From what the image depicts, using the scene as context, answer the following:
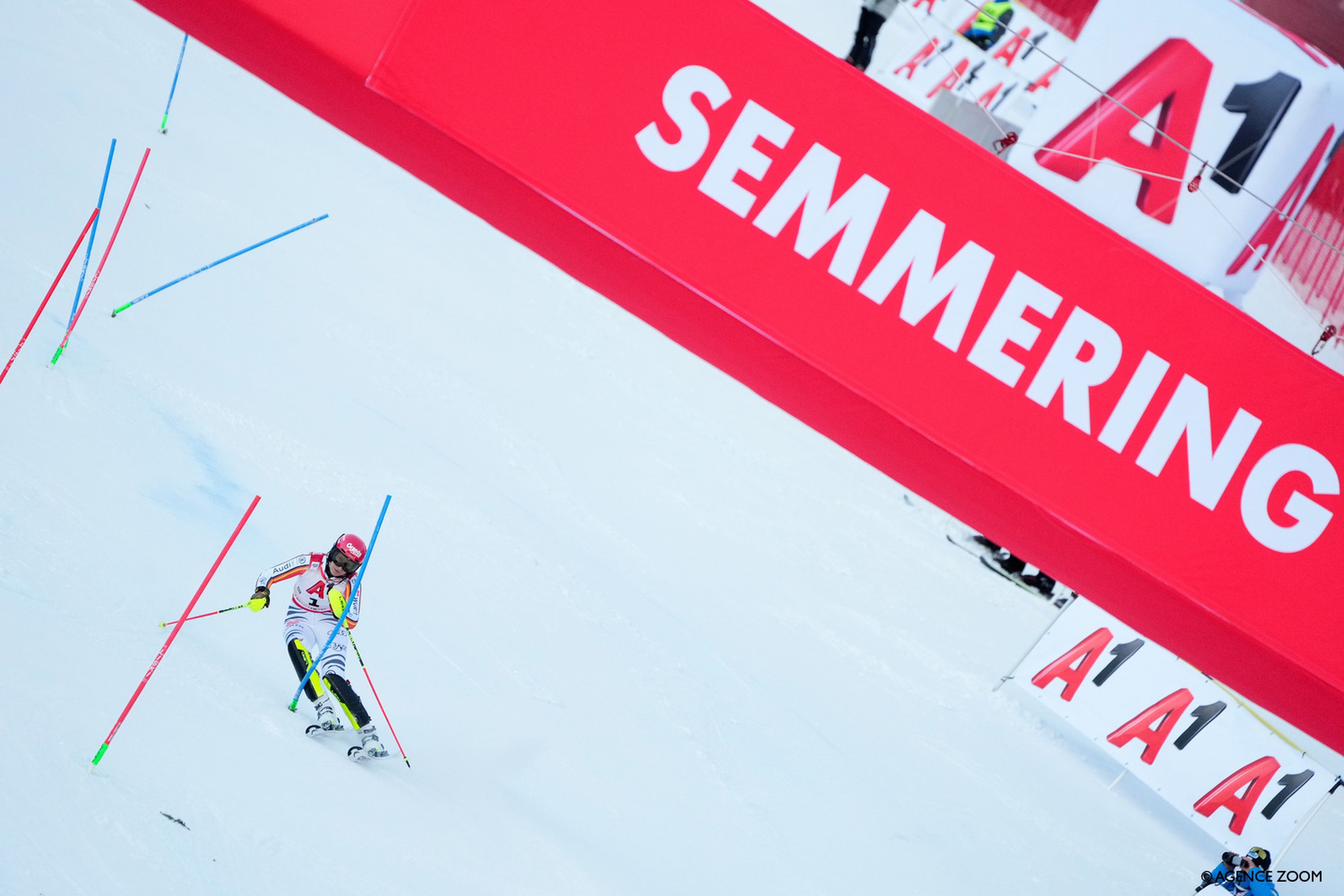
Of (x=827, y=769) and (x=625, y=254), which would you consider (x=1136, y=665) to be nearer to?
(x=827, y=769)

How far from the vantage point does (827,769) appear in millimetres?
5480

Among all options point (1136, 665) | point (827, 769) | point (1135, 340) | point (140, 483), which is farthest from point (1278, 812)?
point (140, 483)

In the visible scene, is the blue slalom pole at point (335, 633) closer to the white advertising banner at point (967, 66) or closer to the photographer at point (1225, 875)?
the white advertising banner at point (967, 66)

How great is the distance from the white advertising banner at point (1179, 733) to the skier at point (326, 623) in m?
4.73

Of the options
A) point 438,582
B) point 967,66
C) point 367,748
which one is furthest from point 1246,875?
point 967,66

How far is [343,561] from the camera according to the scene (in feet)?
12.4

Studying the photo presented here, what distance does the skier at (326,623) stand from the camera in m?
3.70

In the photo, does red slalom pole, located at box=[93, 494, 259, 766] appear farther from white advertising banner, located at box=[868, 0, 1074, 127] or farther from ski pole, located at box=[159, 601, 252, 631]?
white advertising banner, located at box=[868, 0, 1074, 127]

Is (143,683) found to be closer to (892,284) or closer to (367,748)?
(367,748)

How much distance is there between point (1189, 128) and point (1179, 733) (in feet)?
15.9

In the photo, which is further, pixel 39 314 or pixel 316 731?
pixel 39 314

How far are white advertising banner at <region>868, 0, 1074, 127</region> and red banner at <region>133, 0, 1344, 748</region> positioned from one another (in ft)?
12.4

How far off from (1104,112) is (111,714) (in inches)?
154

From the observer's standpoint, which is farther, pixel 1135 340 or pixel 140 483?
pixel 140 483
